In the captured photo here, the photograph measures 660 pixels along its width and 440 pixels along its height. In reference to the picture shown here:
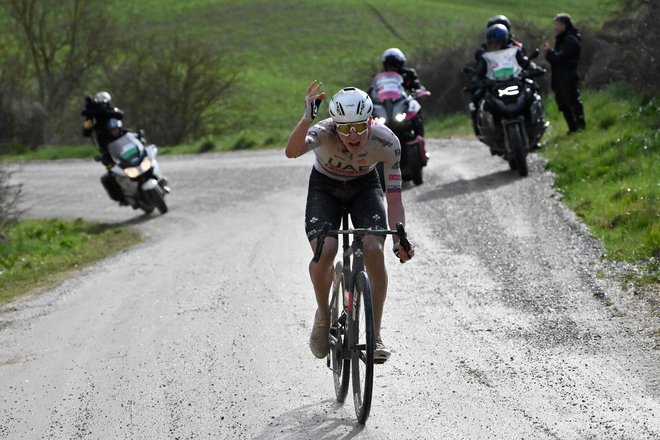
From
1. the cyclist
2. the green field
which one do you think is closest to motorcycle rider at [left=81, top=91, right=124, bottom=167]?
the cyclist

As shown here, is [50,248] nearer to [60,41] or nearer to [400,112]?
[400,112]

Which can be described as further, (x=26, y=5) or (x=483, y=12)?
(x=483, y=12)

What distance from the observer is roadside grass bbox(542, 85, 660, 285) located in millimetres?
10797

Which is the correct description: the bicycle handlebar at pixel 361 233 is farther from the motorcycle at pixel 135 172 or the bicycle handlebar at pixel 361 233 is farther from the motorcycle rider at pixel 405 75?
the motorcycle at pixel 135 172

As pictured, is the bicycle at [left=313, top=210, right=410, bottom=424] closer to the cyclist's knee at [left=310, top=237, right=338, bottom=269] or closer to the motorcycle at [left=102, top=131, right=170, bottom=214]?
the cyclist's knee at [left=310, top=237, right=338, bottom=269]

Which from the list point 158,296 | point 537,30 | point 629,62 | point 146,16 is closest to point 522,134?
point 629,62

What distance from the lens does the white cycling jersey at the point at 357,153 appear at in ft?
23.3

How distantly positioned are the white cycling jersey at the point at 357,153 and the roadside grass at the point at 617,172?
10.6ft

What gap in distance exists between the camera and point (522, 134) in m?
16.3

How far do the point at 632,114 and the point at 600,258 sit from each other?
8.45 meters

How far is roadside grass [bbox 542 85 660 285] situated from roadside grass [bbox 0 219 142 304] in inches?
250

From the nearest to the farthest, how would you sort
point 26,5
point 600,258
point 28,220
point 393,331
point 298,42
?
point 393,331
point 600,258
point 28,220
point 26,5
point 298,42

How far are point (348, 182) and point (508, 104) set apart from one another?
32.4 ft

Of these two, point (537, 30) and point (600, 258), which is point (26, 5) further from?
point (600, 258)
